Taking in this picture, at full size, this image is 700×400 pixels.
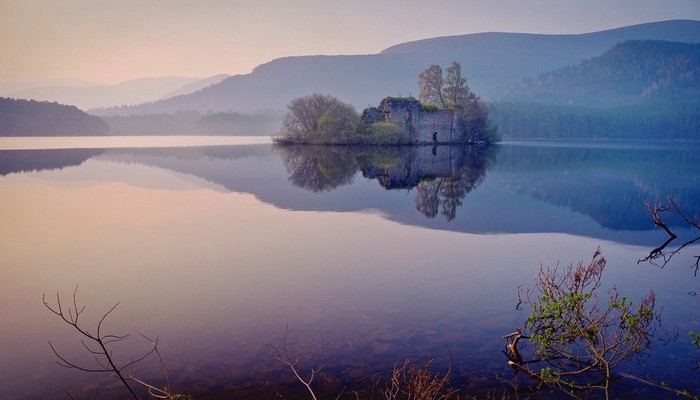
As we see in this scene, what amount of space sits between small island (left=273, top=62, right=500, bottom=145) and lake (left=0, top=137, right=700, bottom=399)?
136ft

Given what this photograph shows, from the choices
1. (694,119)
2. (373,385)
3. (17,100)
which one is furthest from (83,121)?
(694,119)

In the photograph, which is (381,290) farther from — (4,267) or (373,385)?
(4,267)

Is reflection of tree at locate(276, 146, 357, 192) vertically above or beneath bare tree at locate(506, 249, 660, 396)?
above

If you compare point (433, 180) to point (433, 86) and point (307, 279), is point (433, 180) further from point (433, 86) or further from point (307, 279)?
point (433, 86)

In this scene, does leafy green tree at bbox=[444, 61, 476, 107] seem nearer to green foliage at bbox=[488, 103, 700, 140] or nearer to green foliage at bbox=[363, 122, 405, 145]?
green foliage at bbox=[363, 122, 405, 145]

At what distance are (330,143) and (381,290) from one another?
191ft

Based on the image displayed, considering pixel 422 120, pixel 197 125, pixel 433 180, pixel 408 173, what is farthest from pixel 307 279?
pixel 197 125

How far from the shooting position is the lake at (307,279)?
21.2 ft

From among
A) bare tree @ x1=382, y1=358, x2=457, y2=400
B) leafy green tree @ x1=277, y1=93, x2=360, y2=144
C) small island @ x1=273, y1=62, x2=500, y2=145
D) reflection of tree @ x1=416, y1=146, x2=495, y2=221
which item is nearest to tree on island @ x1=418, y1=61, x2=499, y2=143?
small island @ x1=273, y1=62, x2=500, y2=145

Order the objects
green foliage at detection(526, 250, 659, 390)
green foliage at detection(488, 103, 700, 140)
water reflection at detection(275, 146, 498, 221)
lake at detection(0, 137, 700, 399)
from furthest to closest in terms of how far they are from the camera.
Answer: green foliage at detection(488, 103, 700, 140), water reflection at detection(275, 146, 498, 221), lake at detection(0, 137, 700, 399), green foliage at detection(526, 250, 659, 390)

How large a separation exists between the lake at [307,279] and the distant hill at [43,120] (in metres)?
131

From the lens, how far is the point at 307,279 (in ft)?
33.6

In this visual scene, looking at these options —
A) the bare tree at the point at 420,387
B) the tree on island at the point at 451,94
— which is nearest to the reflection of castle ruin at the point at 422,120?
the tree on island at the point at 451,94

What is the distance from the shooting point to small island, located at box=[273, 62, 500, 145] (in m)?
64.4
